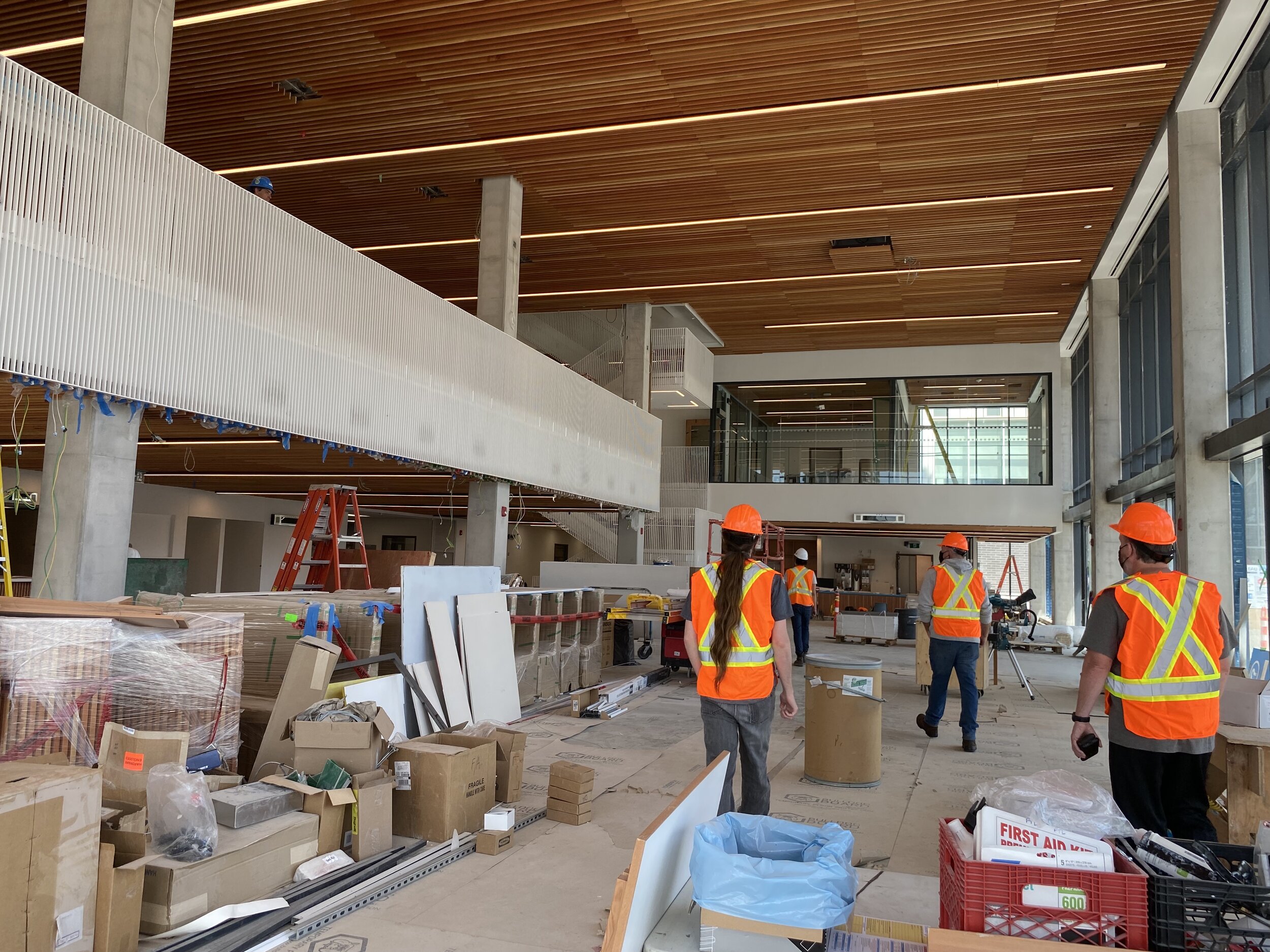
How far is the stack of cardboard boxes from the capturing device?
5.11 m

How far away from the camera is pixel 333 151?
35.7 feet

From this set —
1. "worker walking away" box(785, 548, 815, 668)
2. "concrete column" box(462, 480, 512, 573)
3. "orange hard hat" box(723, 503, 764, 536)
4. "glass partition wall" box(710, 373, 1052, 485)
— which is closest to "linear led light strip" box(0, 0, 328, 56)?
"concrete column" box(462, 480, 512, 573)

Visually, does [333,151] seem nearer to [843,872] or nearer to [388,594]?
[388,594]

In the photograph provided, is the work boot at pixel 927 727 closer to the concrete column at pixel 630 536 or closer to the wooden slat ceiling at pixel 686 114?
the wooden slat ceiling at pixel 686 114

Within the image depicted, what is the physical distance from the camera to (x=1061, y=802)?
271cm

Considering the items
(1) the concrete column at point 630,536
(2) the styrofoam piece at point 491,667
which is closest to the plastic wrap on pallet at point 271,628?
(2) the styrofoam piece at point 491,667

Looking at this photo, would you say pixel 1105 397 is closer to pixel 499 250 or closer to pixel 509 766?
pixel 499 250

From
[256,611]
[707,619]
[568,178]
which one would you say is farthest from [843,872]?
[568,178]

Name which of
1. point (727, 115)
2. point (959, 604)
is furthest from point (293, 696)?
point (727, 115)

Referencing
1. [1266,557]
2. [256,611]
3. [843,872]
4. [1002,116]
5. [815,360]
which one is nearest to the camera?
[843,872]

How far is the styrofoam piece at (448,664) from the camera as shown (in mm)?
7094

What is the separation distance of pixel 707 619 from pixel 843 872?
201cm

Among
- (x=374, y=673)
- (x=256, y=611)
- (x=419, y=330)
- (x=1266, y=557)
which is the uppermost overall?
(x=419, y=330)

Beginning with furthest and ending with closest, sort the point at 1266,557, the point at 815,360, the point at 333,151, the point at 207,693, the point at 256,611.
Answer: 1. the point at 815,360
2. the point at 333,151
3. the point at 1266,557
4. the point at 256,611
5. the point at 207,693
